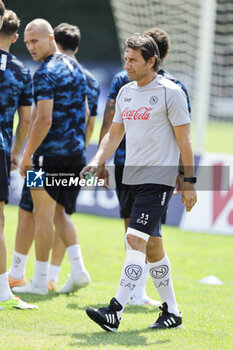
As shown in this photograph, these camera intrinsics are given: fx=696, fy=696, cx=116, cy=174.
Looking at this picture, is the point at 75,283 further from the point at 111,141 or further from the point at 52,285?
the point at 111,141

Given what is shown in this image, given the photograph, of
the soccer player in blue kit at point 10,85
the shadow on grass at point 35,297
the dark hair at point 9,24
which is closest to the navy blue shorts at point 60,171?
the soccer player in blue kit at point 10,85

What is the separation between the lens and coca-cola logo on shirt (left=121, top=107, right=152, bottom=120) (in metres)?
4.79

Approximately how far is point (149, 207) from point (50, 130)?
1772mm

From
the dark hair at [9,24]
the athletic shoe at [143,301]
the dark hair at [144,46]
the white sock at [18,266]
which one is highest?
the dark hair at [9,24]

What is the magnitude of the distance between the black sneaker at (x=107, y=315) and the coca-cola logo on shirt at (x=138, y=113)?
1.26m

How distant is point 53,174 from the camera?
6.22 metres

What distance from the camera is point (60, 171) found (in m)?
6.27

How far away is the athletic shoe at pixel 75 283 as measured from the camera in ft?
20.6

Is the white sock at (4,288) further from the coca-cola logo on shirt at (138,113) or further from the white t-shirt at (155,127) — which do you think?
the coca-cola logo on shirt at (138,113)

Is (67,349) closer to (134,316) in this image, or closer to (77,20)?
(134,316)

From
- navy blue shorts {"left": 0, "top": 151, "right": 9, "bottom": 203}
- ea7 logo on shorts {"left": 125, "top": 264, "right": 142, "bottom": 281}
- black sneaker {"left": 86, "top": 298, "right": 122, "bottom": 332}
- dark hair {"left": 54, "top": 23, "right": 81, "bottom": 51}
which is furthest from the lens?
dark hair {"left": 54, "top": 23, "right": 81, "bottom": 51}

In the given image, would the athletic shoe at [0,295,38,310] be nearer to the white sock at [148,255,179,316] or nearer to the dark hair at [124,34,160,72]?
the white sock at [148,255,179,316]

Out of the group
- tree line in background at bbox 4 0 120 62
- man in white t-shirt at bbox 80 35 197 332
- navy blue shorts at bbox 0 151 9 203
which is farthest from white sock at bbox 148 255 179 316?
tree line in background at bbox 4 0 120 62

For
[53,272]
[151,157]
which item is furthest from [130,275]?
[53,272]
